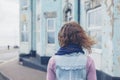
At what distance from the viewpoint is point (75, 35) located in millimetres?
3209

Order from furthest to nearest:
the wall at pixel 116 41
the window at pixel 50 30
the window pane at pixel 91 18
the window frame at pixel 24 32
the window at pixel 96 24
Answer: the window frame at pixel 24 32, the window at pixel 50 30, the window pane at pixel 91 18, the window at pixel 96 24, the wall at pixel 116 41

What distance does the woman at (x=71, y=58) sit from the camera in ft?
10.5

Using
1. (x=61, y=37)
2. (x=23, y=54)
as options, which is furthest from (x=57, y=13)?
(x=61, y=37)

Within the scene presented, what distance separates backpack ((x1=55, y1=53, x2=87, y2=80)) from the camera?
318 centimetres

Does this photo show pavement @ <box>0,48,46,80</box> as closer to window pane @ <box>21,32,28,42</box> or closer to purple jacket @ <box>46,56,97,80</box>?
window pane @ <box>21,32,28,42</box>

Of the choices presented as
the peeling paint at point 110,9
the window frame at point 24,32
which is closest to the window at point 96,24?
the peeling paint at point 110,9

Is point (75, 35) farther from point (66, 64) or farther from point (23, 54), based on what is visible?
point (23, 54)

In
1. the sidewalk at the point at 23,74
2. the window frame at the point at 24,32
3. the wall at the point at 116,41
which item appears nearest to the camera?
the wall at the point at 116,41

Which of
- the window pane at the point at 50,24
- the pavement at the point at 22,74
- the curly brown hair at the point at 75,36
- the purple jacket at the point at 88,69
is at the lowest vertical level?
the pavement at the point at 22,74

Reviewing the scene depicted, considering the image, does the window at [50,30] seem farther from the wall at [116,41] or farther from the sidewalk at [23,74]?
the wall at [116,41]

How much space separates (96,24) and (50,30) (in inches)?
346

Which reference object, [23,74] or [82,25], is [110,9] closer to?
[82,25]

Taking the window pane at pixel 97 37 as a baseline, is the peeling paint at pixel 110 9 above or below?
above

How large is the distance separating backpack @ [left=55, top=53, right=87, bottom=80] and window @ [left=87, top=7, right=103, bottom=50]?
7731 millimetres
